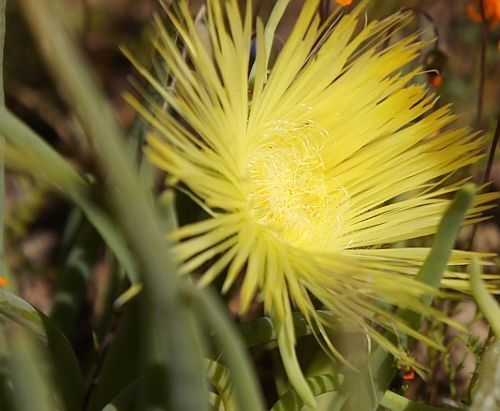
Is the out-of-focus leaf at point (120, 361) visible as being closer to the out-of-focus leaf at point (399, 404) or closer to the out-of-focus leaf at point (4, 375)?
the out-of-focus leaf at point (4, 375)

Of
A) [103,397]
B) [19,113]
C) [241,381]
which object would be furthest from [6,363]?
[19,113]

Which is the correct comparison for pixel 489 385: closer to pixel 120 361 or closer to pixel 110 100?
pixel 120 361

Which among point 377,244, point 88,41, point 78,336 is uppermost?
point 88,41

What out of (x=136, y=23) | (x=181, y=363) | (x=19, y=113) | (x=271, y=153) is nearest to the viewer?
(x=181, y=363)

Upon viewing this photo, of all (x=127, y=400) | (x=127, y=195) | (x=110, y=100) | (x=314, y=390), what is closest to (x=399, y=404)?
(x=314, y=390)

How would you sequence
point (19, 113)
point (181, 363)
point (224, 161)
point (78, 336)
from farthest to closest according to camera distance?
point (19, 113) < point (78, 336) < point (224, 161) < point (181, 363)

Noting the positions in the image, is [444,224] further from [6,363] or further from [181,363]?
[6,363]

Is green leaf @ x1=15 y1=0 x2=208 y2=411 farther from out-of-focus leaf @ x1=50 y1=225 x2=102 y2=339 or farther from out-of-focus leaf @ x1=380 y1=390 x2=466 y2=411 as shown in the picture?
out-of-focus leaf @ x1=50 y1=225 x2=102 y2=339

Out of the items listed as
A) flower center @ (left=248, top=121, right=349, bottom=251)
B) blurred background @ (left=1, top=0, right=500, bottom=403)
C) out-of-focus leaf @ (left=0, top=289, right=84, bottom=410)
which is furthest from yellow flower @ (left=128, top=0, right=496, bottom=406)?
blurred background @ (left=1, top=0, right=500, bottom=403)
